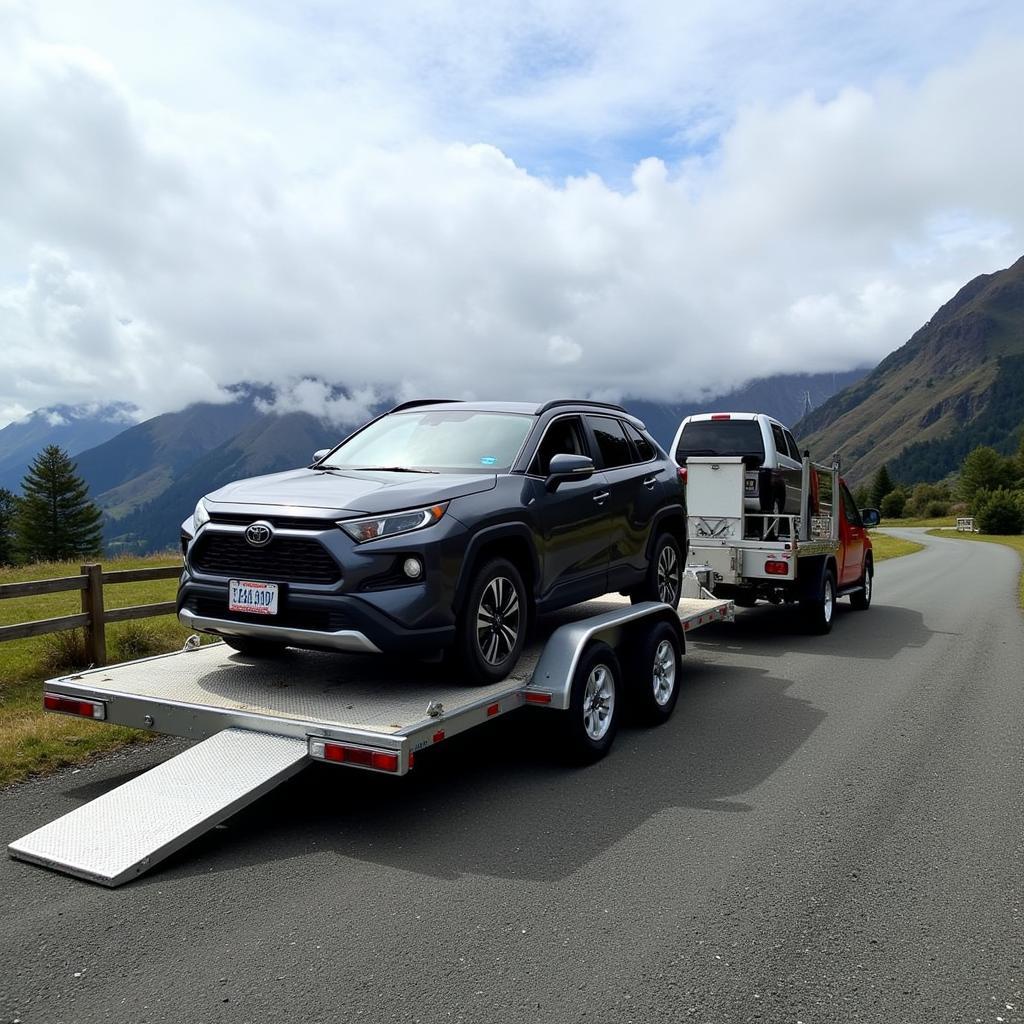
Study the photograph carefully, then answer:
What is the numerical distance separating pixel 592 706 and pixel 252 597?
7.61 ft

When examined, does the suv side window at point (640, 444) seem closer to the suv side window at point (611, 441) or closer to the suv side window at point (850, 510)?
the suv side window at point (611, 441)

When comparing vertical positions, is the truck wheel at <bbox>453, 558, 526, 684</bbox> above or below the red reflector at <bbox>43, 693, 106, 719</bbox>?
above

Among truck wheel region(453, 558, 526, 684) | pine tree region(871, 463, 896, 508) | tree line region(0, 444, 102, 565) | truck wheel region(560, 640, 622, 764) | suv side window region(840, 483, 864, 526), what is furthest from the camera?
pine tree region(871, 463, 896, 508)

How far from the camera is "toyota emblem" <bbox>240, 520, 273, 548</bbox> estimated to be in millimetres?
5059

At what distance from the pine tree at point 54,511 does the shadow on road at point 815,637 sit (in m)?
73.3

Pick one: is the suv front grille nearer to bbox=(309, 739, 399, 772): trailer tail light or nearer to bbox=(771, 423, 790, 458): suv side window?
bbox=(309, 739, 399, 772): trailer tail light

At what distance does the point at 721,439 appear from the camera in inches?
490

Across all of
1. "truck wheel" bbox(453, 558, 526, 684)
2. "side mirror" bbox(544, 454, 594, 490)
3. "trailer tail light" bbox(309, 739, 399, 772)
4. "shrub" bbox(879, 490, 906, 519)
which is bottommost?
"shrub" bbox(879, 490, 906, 519)

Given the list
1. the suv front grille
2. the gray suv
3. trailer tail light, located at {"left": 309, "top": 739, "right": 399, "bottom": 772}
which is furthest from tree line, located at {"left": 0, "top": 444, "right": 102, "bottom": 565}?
A: trailer tail light, located at {"left": 309, "top": 739, "right": 399, "bottom": 772}

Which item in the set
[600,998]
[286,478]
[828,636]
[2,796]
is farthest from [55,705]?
[828,636]

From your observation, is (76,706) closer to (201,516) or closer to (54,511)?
(201,516)

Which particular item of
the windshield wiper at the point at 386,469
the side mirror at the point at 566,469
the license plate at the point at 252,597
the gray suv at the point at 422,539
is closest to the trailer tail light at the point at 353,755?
the gray suv at the point at 422,539

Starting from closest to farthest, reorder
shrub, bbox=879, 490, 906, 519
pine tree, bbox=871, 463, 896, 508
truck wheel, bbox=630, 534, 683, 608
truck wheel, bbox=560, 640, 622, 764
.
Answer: truck wheel, bbox=560, 640, 622, 764 < truck wheel, bbox=630, 534, 683, 608 < shrub, bbox=879, 490, 906, 519 < pine tree, bbox=871, 463, 896, 508

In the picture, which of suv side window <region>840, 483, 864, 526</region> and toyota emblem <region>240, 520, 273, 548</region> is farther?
suv side window <region>840, 483, 864, 526</region>
